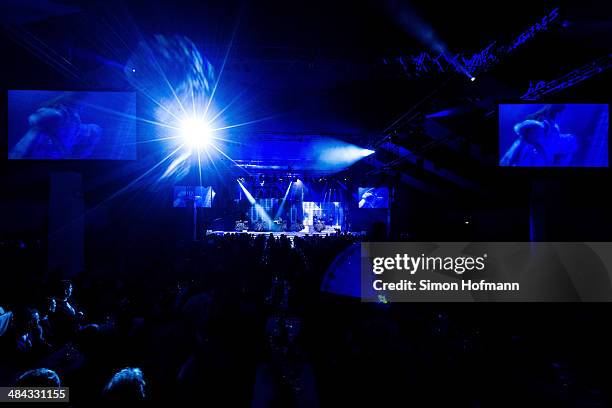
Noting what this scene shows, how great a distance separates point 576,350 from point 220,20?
5705 millimetres

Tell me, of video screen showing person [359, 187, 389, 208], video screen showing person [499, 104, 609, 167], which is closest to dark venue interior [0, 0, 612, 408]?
video screen showing person [499, 104, 609, 167]

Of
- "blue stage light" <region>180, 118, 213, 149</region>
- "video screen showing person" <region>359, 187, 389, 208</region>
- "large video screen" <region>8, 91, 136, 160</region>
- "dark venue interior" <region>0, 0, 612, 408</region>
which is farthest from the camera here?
"video screen showing person" <region>359, 187, 389, 208</region>

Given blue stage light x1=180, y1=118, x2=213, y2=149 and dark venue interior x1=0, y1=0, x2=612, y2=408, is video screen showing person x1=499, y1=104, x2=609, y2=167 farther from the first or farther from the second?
blue stage light x1=180, y1=118, x2=213, y2=149

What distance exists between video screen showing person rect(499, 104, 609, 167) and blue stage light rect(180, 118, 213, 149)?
7.04m

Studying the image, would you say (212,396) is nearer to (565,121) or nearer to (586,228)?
(565,121)

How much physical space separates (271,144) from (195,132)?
A: 98.3 inches

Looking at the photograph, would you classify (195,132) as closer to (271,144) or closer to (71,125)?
(271,144)

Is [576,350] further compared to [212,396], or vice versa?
[576,350]

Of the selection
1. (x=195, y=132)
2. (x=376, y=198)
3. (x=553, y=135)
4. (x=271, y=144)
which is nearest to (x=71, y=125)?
(x=195, y=132)

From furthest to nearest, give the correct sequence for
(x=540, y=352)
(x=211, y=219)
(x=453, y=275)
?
1. (x=211, y=219)
2. (x=453, y=275)
3. (x=540, y=352)

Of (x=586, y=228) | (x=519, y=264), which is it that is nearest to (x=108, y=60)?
(x=519, y=264)

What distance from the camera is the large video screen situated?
5.20 metres

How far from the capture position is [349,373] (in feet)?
7.98

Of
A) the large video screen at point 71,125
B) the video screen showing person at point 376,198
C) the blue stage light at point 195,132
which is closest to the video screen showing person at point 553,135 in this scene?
the large video screen at point 71,125
